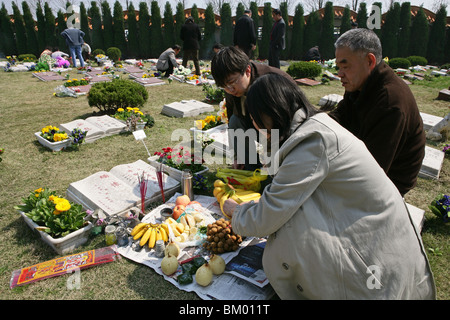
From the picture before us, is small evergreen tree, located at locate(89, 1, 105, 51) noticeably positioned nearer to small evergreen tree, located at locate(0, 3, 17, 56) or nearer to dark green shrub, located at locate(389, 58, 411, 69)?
small evergreen tree, located at locate(0, 3, 17, 56)

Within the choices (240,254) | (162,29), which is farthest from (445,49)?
(240,254)

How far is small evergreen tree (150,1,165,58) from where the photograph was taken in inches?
815

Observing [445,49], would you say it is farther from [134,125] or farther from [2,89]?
[2,89]

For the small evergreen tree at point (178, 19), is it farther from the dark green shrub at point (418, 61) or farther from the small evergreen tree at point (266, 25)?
the dark green shrub at point (418, 61)

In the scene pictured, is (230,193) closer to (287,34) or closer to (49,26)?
(287,34)

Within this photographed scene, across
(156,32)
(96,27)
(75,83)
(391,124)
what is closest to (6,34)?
(96,27)

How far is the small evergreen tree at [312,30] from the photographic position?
21078mm

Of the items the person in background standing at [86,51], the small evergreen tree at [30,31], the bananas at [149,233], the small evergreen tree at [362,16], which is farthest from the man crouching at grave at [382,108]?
the small evergreen tree at [30,31]

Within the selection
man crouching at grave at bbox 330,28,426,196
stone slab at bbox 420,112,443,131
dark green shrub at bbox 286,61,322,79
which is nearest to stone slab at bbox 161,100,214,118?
stone slab at bbox 420,112,443,131

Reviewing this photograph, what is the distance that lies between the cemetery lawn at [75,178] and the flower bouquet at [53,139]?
127 mm

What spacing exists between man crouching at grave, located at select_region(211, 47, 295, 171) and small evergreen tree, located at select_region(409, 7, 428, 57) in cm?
2106

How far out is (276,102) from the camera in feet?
6.44

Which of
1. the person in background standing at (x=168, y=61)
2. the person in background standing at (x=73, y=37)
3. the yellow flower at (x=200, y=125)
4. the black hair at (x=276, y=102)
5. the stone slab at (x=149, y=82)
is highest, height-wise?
the person in background standing at (x=73, y=37)

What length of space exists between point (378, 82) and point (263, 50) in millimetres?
20331
